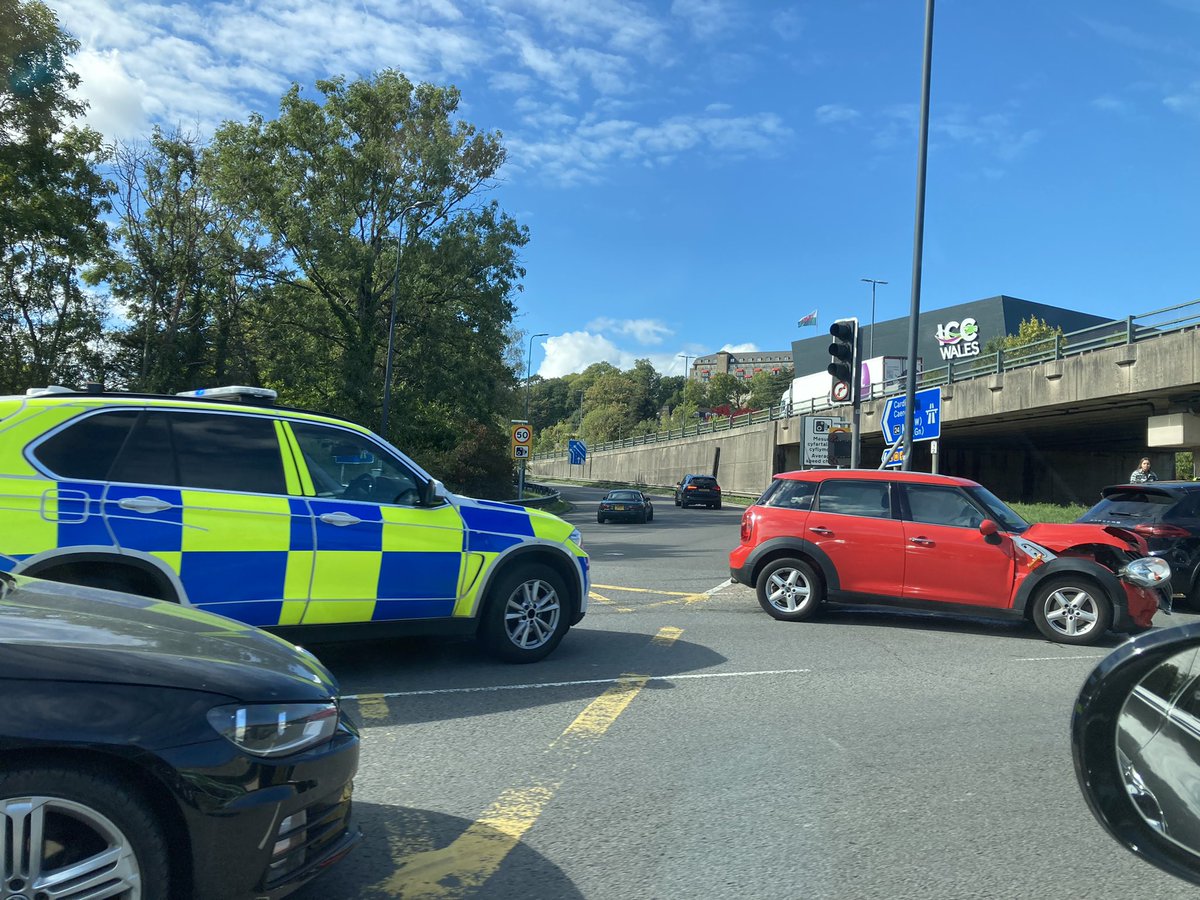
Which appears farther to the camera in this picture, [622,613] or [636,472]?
[636,472]

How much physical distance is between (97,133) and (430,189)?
11799 millimetres

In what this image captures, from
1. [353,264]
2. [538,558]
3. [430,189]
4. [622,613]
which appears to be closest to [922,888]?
[538,558]

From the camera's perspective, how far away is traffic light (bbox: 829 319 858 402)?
44.7ft

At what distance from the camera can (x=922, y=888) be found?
334 cm

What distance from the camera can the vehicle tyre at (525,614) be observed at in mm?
6691

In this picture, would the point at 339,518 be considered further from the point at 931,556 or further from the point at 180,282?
the point at 180,282

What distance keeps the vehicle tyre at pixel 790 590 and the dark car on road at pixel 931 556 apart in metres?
0.01

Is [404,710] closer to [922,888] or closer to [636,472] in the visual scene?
[922,888]

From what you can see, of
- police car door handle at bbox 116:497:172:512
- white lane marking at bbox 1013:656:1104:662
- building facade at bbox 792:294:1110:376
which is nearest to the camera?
police car door handle at bbox 116:497:172:512

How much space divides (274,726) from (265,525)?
317 centimetres

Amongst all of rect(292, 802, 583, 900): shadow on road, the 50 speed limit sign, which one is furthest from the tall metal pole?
the 50 speed limit sign

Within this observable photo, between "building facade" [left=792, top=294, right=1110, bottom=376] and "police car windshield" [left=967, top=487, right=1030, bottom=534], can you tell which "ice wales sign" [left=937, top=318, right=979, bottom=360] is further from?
"police car windshield" [left=967, top=487, right=1030, bottom=534]

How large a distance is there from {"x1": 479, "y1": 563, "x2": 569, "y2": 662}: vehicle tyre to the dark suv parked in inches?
298

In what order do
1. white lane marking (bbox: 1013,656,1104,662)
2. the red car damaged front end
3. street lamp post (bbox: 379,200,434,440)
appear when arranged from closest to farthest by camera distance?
white lane marking (bbox: 1013,656,1104,662) → the red car damaged front end → street lamp post (bbox: 379,200,434,440)
